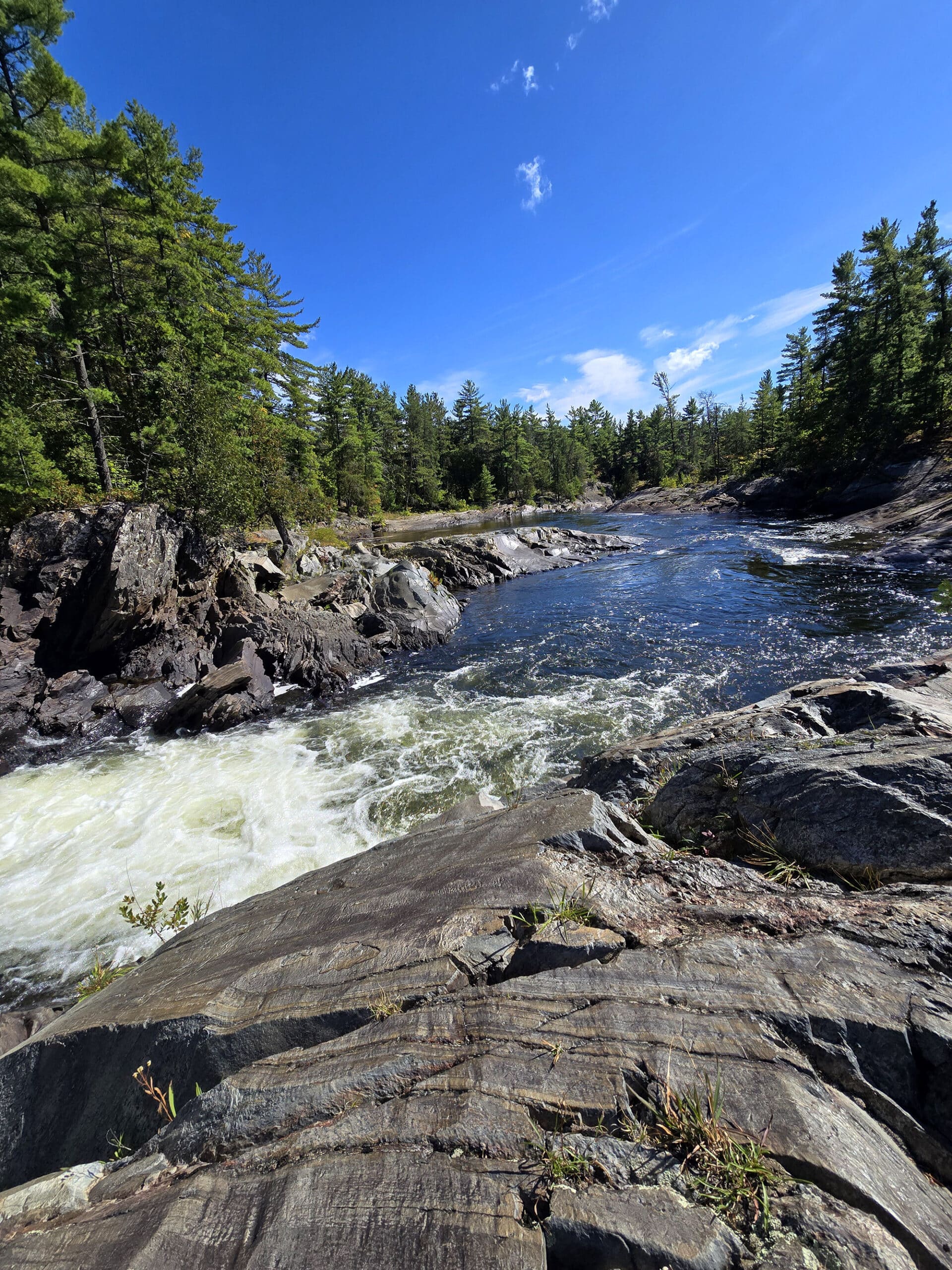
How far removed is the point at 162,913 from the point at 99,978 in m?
0.97

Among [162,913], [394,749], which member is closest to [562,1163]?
[162,913]

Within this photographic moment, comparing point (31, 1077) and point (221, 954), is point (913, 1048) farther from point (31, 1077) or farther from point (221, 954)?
point (31, 1077)

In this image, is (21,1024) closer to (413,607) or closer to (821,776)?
(821,776)

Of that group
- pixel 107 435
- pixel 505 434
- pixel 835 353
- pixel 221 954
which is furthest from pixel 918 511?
pixel 505 434

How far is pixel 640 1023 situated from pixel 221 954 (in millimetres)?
3575

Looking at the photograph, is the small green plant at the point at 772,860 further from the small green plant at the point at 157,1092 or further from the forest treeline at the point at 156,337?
the forest treeline at the point at 156,337

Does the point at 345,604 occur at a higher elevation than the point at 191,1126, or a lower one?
higher

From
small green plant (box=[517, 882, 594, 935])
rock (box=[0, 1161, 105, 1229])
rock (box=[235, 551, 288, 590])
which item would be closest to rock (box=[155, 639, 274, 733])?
rock (box=[235, 551, 288, 590])

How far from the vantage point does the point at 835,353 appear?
5066 centimetres

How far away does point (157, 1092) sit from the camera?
114 inches

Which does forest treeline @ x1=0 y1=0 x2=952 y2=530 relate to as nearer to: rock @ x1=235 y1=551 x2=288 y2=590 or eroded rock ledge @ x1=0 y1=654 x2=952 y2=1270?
rock @ x1=235 y1=551 x2=288 y2=590

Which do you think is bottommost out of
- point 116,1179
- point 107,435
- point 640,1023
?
point 116,1179

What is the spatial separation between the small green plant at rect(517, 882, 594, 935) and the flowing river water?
5923 millimetres

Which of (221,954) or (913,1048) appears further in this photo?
(221,954)
